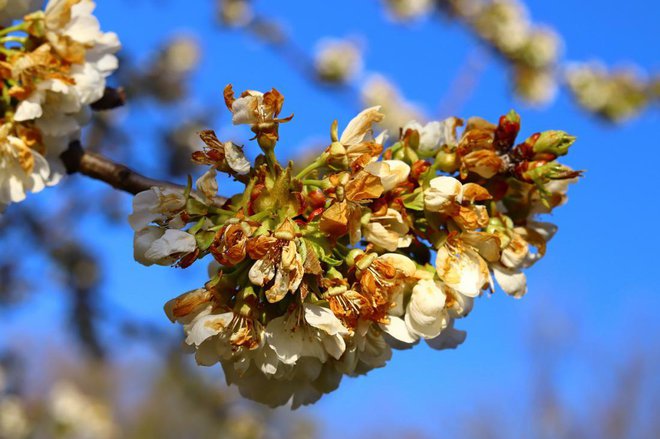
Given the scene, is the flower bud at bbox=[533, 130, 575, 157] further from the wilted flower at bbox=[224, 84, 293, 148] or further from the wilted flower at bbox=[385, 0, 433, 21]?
the wilted flower at bbox=[385, 0, 433, 21]

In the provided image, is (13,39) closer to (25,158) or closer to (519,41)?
(25,158)

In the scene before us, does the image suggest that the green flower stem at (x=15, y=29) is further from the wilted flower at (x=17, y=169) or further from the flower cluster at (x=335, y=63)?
the flower cluster at (x=335, y=63)

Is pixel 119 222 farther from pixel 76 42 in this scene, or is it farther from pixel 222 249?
pixel 222 249

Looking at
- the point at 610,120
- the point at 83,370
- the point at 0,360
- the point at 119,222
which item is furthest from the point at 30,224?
the point at 83,370

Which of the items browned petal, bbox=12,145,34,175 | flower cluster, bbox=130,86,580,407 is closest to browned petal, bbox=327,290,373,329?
flower cluster, bbox=130,86,580,407

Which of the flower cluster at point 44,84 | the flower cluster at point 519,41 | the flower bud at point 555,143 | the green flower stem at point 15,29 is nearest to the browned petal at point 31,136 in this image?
the flower cluster at point 44,84

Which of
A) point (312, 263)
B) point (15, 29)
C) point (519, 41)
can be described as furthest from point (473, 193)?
point (519, 41)
